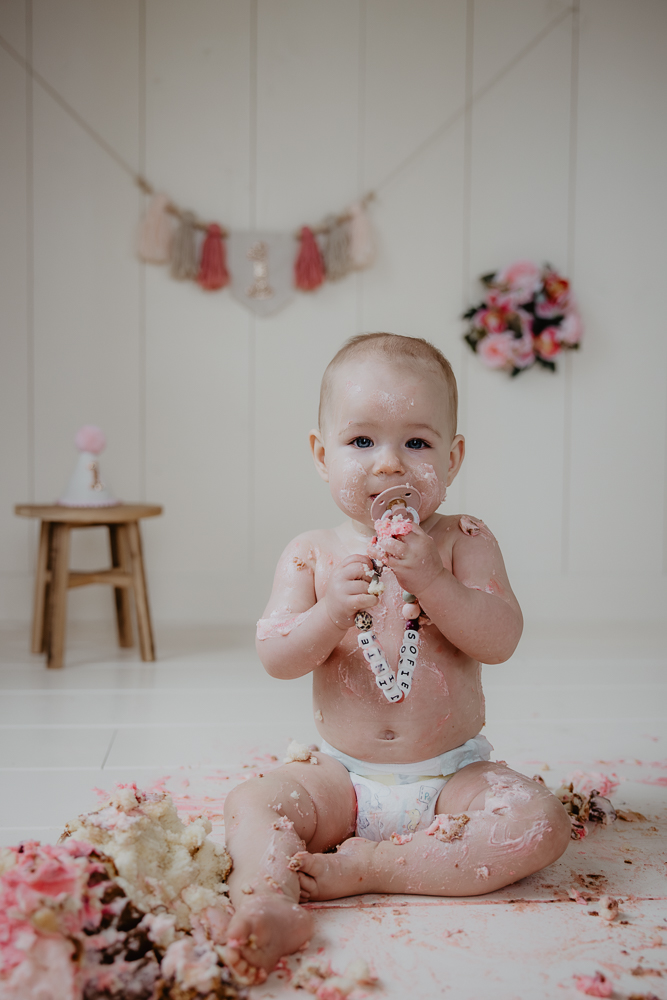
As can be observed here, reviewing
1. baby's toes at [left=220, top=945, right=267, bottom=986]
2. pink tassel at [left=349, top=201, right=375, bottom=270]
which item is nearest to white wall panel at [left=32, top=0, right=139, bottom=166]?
pink tassel at [left=349, top=201, right=375, bottom=270]

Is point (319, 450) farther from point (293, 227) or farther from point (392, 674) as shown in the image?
point (293, 227)

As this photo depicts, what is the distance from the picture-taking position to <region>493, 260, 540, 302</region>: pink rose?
115 inches

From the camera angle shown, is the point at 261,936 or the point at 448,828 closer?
the point at 261,936

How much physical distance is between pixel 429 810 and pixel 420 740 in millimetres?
92

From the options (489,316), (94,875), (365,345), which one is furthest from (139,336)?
(94,875)

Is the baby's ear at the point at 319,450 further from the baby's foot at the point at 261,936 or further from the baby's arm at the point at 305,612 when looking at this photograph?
the baby's foot at the point at 261,936

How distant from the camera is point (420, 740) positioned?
1158 millimetres

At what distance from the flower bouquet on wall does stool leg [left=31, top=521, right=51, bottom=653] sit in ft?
5.17

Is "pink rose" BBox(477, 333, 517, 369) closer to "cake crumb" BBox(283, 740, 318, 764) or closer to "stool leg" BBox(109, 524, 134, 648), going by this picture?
"stool leg" BBox(109, 524, 134, 648)

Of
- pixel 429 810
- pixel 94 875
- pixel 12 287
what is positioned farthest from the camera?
pixel 12 287

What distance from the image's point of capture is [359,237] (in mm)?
2914

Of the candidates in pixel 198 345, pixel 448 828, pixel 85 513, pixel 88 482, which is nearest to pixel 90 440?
pixel 88 482

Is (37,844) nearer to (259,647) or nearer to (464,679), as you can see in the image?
(259,647)

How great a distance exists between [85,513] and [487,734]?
1.27 metres
